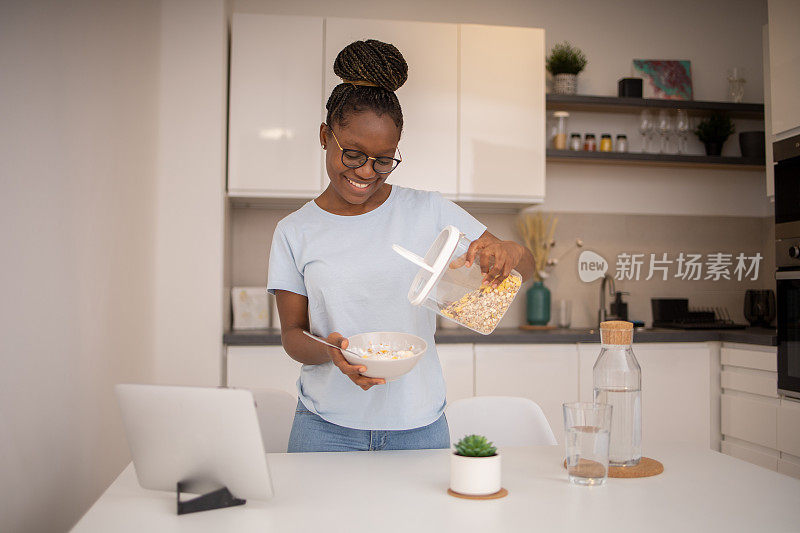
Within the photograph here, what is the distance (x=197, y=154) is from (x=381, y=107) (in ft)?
5.92

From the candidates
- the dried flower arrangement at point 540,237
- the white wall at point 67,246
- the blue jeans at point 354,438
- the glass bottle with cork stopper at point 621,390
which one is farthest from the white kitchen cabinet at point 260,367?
the glass bottle with cork stopper at point 621,390

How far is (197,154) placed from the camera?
309 centimetres

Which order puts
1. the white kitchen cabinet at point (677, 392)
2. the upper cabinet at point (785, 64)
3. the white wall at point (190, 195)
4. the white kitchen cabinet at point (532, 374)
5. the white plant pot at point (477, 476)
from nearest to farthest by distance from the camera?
the white plant pot at point (477, 476), the upper cabinet at point (785, 64), the white wall at point (190, 195), the white kitchen cabinet at point (532, 374), the white kitchen cabinet at point (677, 392)

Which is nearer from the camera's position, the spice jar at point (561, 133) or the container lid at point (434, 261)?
the container lid at point (434, 261)

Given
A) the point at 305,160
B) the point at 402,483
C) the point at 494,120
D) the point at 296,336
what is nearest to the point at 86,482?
the point at 296,336

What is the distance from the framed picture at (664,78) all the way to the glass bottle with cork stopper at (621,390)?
9.40ft

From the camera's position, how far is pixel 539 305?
3.59m

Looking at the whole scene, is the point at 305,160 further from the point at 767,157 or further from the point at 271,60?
the point at 767,157

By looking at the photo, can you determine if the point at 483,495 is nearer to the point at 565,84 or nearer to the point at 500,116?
the point at 500,116

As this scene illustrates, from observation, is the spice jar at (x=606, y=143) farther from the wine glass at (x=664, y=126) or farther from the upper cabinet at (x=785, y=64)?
the upper cabinet at (x=785, y=64)

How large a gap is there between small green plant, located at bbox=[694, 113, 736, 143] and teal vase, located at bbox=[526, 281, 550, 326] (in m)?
1.20

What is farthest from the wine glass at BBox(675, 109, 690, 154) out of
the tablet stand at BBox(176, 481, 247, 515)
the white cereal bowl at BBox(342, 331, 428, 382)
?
the tablet stand at BBox(176, 481, 247, 515)

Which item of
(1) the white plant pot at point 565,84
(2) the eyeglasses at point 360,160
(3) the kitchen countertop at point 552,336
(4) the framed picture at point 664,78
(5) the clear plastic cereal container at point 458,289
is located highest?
(4) the framed picture at point 664,78

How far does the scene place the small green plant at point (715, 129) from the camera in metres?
3.72
